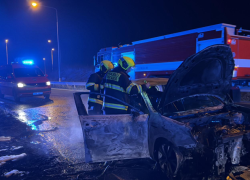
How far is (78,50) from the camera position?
50625 mm

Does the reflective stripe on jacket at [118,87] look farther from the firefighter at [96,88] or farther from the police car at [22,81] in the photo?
the police car at [22,81]

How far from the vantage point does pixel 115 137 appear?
Result: 3254 mm

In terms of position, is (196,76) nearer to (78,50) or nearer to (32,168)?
(32,168)

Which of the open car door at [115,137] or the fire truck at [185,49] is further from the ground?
the fire truck at [185,49]

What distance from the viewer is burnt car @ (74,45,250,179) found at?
2662mm

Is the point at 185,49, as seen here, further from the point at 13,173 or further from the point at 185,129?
the point at 13,173

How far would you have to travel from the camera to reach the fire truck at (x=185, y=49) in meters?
8.50

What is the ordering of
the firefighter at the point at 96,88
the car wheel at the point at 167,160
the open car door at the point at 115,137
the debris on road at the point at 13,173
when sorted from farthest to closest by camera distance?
the firefighter at the point at 96,88, the debris on road at the point at 13,173, the open car door at the point at 115,137, the car wheel at the point at 167,160

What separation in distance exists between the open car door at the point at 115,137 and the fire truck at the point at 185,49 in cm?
612

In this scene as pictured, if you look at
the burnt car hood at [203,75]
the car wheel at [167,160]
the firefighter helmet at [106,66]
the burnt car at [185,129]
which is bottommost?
the car wheel at [167,160]

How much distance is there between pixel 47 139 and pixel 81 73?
125ft

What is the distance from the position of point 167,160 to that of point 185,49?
764 cm

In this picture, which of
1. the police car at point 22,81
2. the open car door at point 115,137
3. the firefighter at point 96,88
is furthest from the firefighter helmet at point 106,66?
the police car at point 22,81

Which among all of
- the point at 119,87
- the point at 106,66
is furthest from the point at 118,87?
the point at 106,66
